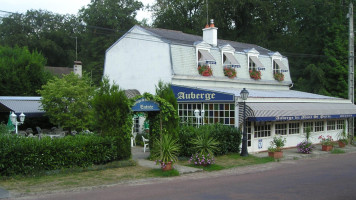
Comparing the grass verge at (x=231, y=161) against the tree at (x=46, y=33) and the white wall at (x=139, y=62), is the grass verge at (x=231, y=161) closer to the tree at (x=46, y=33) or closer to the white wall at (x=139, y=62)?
the white wall at (x=139, y=62)

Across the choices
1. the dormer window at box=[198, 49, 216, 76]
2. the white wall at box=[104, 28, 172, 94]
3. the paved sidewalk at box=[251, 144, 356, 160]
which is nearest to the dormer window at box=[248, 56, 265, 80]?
the dormer window at box=[198, 49, 216, 76]

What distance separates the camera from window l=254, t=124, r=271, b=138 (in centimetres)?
2114

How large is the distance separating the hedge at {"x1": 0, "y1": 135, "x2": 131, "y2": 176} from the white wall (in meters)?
8.73

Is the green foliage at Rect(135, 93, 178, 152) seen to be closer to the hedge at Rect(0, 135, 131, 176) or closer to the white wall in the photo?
the hedge at Rect(0, 135, 131, 176)

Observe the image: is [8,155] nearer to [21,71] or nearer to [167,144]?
[167,144]

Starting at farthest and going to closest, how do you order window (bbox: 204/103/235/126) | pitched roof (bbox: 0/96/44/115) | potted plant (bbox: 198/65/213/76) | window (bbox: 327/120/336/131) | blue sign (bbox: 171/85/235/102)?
window (bbox: 327/120/336/131), potted plant (bbox: 198/65/213/76), pitched roof (bbox: 0/96/44/115), window (bbox: 204/103/235/126), blue sign (bbox: 171/85/235/102)

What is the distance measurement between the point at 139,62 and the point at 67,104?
18.9 ft

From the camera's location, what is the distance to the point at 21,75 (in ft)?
101

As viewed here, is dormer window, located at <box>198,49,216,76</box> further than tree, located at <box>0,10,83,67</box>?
No

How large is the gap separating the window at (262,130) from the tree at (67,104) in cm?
1001

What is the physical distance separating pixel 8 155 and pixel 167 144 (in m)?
5.74

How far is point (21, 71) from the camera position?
30812 mm

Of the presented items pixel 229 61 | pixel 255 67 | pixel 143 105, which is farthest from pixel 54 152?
pixel 255 67

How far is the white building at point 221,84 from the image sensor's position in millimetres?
20719
